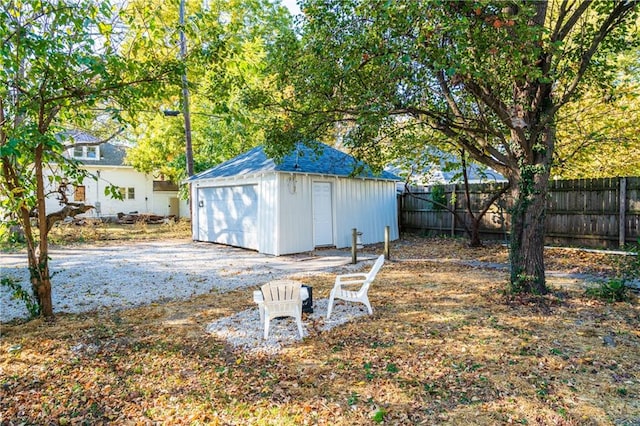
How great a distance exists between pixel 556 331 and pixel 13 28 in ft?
22.9

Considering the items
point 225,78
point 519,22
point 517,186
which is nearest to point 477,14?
point 519,22

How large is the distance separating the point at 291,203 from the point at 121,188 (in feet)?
57.5

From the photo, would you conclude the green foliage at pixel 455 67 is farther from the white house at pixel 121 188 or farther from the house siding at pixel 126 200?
the house siding at pixel 126 200

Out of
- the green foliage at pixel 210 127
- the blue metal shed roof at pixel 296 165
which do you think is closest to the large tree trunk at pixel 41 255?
the blue metal shed roof at pixel 296 165

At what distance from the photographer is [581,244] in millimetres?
9938

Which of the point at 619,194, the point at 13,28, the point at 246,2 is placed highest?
the point at 246,2

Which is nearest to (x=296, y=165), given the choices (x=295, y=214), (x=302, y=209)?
(x=302, y=209)

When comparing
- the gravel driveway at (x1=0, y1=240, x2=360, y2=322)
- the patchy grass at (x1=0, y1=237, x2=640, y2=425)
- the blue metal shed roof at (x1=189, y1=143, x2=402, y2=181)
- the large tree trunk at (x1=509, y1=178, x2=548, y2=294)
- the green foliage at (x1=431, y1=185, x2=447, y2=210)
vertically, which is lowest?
the patchy grass at (x1=0, y1=237, x2=640, y2=425)

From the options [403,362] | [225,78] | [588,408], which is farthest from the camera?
[225,78]

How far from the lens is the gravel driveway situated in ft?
21.0

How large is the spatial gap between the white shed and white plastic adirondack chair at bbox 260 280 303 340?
537 cm

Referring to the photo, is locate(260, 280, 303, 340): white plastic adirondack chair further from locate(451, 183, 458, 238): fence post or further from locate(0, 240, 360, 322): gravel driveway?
locate(451, 183, 458, 238): fence post

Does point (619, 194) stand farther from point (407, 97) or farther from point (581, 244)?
point (407, 97)

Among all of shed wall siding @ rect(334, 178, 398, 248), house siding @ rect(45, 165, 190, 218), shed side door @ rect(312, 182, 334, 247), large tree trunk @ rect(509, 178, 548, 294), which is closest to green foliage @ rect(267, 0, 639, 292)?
large tree trunk @ rect(509, 178, 548, 294)
